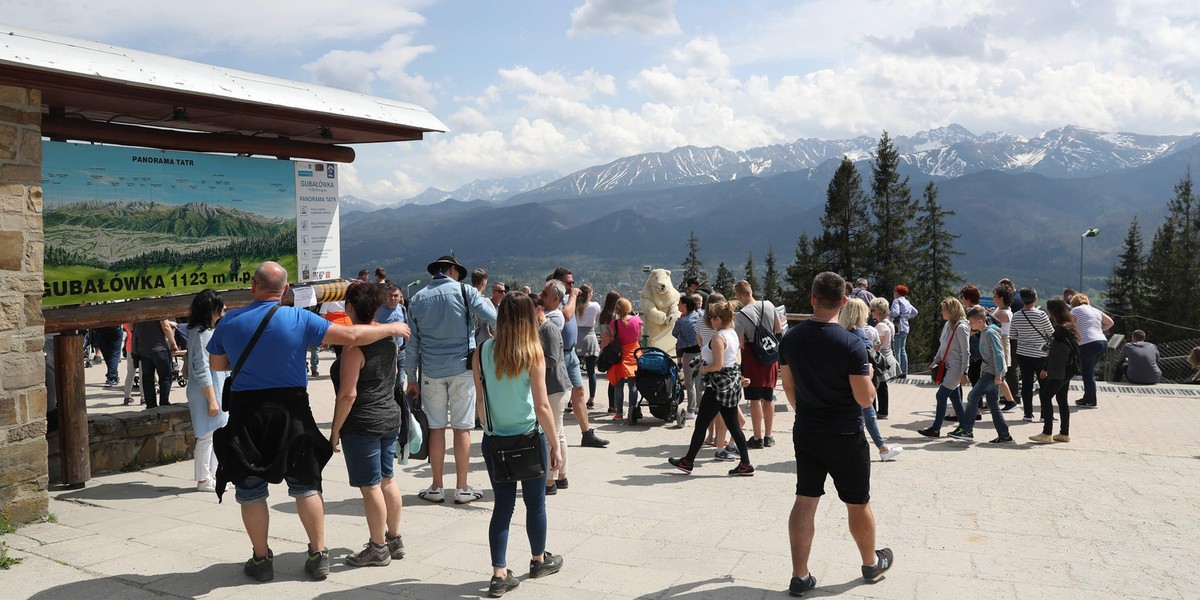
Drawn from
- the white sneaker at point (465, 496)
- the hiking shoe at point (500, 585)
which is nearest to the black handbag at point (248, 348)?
the hiking shoe at point (500, 585)

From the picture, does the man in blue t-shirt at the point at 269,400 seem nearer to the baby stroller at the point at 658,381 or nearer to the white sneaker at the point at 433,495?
the white sneaker at the point at 433,495

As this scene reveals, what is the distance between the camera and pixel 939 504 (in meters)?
6.11

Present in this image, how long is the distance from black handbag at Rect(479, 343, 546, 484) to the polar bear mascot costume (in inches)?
242

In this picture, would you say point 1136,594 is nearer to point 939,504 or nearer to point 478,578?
point 939,504

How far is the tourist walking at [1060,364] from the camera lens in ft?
26.8

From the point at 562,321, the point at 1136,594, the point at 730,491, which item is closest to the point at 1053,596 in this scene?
the point at 1136,594

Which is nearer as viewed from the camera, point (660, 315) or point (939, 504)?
point (939, 504)

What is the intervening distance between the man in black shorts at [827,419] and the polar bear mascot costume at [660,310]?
5.99 metres

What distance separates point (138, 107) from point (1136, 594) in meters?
7.71

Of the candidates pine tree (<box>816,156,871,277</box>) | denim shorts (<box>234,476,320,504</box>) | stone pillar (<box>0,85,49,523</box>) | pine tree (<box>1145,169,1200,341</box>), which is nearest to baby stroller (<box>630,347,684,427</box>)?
denim shorts (<box>234,476,320,504</box>)

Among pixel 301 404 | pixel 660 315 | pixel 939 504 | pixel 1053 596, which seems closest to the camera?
pixel 1053 596

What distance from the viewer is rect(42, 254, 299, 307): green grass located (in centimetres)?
655

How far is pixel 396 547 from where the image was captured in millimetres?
4930

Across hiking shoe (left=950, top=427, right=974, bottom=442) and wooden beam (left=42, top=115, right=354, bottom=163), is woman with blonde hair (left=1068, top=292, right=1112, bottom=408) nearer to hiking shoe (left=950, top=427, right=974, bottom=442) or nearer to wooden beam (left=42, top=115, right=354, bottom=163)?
hiking shoe (left=950, top=427, right=974, bottom=442)
